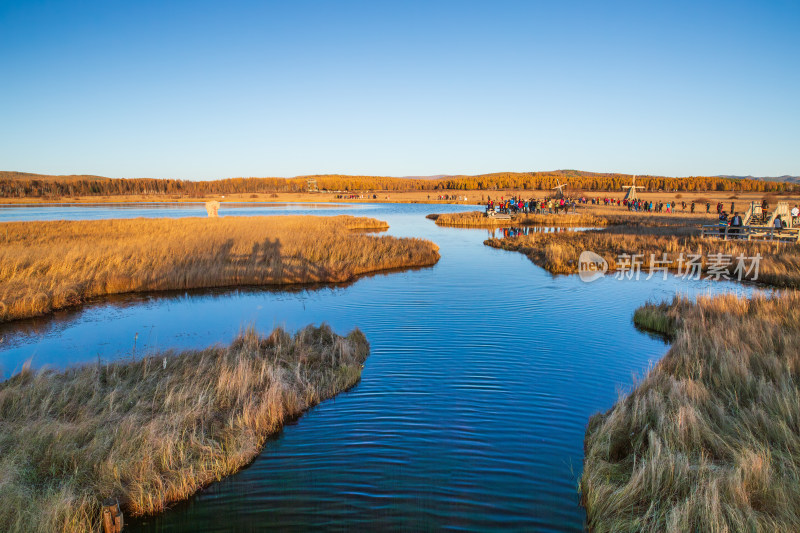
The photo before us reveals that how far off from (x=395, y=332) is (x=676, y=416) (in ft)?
21.1

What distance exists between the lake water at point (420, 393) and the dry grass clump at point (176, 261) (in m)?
1.10

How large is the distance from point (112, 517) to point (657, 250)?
2383 cm

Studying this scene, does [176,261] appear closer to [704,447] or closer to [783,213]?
[704,447]

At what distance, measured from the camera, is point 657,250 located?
22406 millimetres

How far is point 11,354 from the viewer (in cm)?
952

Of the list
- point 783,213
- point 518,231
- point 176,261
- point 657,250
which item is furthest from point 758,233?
point 176,261

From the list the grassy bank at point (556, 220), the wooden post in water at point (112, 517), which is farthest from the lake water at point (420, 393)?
the grassy bank at point (556, 220)

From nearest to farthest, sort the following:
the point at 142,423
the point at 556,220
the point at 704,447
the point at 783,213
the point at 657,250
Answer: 1. the point at 704,447
2. the point at 142,423
3. the point at 657,250
4. the point at 783,213
5. the point at 556,220

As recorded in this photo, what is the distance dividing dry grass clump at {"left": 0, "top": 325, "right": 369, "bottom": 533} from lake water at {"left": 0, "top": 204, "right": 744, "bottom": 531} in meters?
0.32

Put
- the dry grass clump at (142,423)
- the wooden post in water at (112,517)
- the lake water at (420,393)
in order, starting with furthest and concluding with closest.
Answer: the lake water at (420,393) < the dry grass clump at (142,423) < the wooden post in water at (112,517)

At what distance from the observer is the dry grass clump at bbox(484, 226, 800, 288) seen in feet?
55.9

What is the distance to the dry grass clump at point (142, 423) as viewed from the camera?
174 inches

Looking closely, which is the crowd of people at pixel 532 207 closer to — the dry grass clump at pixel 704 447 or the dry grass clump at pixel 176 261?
the dry grass clump at pixel 176 261

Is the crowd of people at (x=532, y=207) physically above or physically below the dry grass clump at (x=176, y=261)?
above
